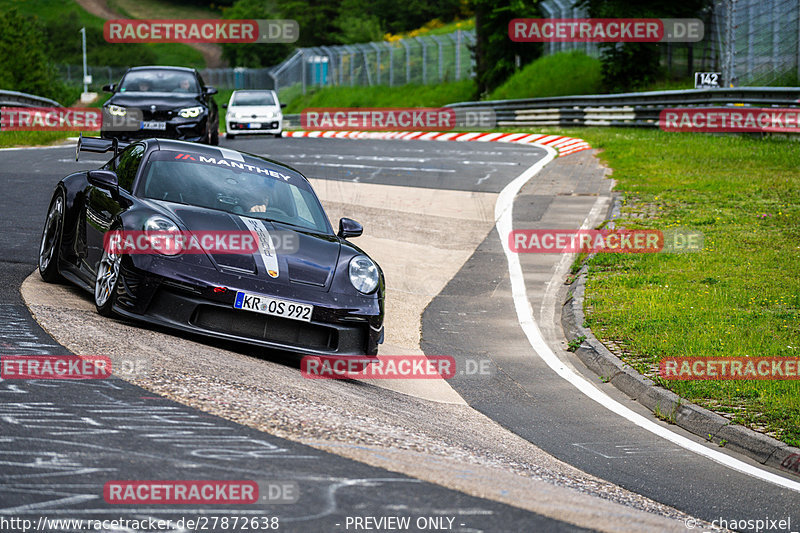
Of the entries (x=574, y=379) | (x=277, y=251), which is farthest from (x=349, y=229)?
(x=574, y=379)

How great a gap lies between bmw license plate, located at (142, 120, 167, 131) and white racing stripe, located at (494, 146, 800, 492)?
6.24 meters

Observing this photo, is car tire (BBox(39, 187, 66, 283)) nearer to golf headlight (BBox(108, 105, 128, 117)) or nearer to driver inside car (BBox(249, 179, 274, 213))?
driver inside car (BBox(249, 179, 274, 213))

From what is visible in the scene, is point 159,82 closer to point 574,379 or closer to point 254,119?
point 254,119

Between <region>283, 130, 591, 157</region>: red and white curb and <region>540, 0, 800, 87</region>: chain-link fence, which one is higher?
<region>540, 0, 800, 87</region>: chain-link fence

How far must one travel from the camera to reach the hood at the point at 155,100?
17047mm

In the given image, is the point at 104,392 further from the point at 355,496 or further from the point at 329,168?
the point at 329,168

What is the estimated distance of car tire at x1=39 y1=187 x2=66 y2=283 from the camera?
7.97 metres

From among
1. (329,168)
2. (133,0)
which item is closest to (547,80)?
(329,168)

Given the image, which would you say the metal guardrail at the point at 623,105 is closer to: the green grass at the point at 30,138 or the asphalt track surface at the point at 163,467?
the green grass at the point at 30,138

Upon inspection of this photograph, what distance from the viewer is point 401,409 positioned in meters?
5.82

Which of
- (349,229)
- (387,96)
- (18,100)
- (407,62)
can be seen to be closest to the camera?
(349,229)

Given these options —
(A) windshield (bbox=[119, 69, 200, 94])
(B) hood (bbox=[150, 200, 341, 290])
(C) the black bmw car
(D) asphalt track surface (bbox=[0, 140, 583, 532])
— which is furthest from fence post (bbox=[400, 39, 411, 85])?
(D) asphalt track surface (bbox=[0, 140, 583, 532])

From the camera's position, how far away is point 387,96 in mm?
57875

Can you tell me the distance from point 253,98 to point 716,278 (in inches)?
880
